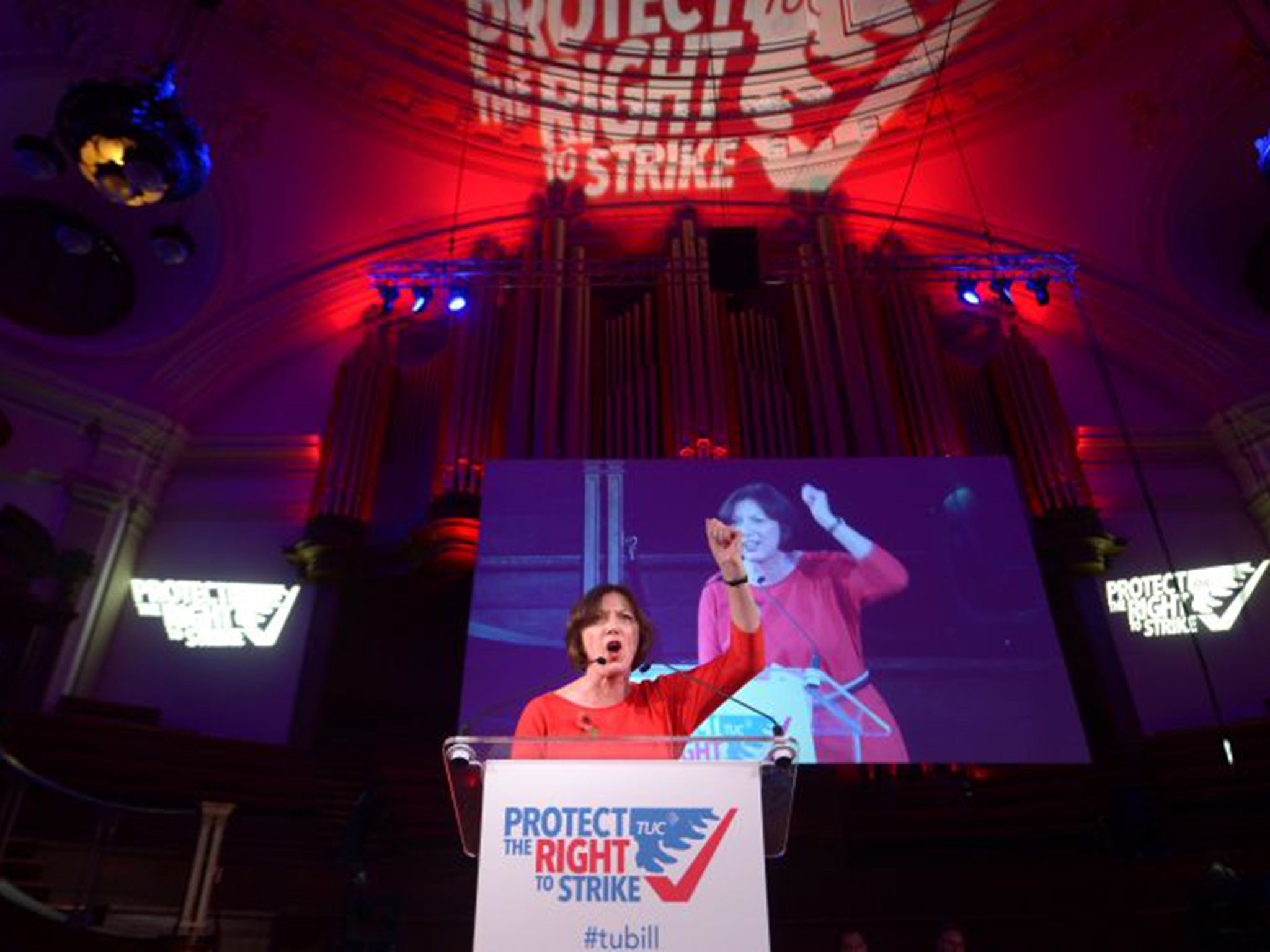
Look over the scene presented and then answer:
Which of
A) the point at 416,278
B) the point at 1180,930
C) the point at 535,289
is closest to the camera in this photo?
the point at 1180,930

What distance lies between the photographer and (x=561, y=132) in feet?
31.6

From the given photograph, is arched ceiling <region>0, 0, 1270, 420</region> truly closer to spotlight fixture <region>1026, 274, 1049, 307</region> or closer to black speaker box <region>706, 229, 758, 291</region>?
spotlight fixture <region>1026, 274, 1049, 307</region>

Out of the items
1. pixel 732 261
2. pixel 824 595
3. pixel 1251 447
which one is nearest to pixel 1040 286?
pixel 1251 447

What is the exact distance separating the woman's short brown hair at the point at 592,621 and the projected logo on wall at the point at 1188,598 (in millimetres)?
6681

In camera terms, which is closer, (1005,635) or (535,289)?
(1005,635)

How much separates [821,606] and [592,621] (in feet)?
13.0

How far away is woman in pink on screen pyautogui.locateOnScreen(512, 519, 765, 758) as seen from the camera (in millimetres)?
2039

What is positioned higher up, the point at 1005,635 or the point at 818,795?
the point at 1005,635

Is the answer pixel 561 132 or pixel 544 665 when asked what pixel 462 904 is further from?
pixel 561 132

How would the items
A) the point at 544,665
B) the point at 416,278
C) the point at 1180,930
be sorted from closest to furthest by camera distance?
the point at 1180,930, the point at 544,665, the point at 416,278

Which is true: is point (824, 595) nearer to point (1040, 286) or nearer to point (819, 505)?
point (819, 505)

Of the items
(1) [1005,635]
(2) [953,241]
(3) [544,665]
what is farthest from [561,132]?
(1) [1005,635]

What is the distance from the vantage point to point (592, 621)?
6.75ft

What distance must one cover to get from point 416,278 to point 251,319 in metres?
1.92
